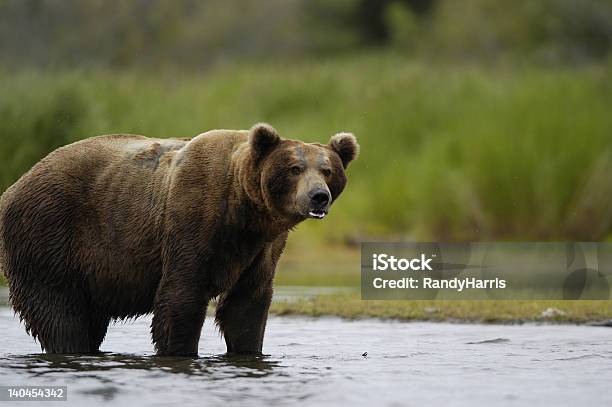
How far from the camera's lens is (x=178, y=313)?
808 cm

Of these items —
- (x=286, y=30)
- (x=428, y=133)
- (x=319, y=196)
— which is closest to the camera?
(x=319, y=196)

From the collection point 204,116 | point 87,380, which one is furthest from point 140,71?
point 87,380

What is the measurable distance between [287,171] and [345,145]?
0.61 metres

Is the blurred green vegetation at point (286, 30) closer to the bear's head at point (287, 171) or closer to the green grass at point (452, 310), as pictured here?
the green grass at point (452, 310)

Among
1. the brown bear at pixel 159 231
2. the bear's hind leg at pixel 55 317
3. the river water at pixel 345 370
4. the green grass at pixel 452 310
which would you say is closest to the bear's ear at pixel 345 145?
the brown bear at pixel 159 231

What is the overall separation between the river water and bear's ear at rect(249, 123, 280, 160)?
1.53m

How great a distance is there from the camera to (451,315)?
11922mm

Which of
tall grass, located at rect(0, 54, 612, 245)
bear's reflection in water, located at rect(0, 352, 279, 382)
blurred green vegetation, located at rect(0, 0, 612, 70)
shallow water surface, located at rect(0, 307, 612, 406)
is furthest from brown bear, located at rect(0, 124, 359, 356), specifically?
blurred green vegetation, located at rect(0, 0, 612, 70)

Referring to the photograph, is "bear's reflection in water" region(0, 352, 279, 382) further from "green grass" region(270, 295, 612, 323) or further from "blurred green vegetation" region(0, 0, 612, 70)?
"blurred green vegetation" region(0, 0, 612, 70)

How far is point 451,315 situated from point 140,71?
1318 cm

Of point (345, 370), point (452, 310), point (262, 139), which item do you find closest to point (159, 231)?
point (262, 139)

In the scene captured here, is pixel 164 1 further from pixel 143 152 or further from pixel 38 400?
pixel 38 400

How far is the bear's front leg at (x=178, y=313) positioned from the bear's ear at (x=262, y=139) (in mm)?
989

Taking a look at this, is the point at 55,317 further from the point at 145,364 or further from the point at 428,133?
the point at 428,133
